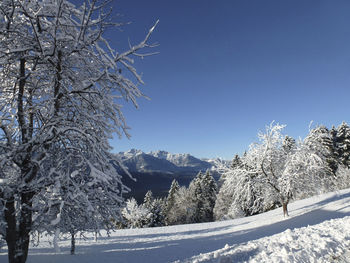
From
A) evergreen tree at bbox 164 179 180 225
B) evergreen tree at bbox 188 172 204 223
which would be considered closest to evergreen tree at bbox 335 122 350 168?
evergreen tree at bbox 188 172 204 223

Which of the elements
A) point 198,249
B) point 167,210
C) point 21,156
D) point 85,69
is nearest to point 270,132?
point 198,249

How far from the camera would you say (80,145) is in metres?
4.36

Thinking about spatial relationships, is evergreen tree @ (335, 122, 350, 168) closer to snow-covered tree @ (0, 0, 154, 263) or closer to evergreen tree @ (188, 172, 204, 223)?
evergreen tree @ (188, 172, 204, 223)

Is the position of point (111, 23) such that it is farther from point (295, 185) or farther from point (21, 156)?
point (295, 185)

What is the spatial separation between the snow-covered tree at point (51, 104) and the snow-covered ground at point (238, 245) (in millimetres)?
3003

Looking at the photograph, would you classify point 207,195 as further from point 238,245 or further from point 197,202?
point 238,245

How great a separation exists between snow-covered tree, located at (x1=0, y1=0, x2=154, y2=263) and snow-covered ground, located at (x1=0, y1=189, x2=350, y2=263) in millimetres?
3003

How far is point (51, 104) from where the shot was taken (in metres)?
4.04

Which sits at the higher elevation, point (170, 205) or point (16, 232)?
point (16, 232)

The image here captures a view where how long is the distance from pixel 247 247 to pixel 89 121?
204 inches

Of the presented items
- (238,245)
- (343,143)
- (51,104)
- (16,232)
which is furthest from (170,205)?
(51,104)

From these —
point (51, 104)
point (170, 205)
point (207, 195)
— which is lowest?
point (170, 205)

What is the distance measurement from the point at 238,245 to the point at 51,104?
6.28 meters

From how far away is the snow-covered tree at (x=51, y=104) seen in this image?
3.67m
